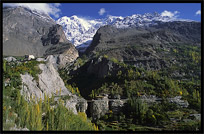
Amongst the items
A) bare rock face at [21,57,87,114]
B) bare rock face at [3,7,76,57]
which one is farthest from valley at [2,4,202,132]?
bare rock face at [3,7,76,57]

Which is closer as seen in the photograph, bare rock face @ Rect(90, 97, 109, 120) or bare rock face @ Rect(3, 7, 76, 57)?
bare rock face @ Rect(90, 97, 109, 120)

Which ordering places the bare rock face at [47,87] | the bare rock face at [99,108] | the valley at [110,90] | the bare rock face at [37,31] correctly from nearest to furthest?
the valley at [110,90], the bare rock face at [47,87], the bare rock face at [99,108], the bare rock face at [37,31]

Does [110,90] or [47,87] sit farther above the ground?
[47,87]

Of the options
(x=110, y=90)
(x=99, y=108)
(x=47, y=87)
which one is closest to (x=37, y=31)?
(x=110, y=90)

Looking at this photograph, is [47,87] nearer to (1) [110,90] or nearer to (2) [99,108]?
(2) [99,108]

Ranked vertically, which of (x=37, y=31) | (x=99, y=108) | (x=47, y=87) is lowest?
(x=99, y=108)

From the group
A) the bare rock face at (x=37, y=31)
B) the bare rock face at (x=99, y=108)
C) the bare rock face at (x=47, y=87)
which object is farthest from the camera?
the bare rock face at (x=37, y=31)

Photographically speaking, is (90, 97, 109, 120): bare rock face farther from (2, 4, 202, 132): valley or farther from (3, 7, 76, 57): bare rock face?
(3, 7, 76, 57): bare rock face

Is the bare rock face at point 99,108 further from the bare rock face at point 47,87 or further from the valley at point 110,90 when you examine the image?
the bare rock face at point 47,87

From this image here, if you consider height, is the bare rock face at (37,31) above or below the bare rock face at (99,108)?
above

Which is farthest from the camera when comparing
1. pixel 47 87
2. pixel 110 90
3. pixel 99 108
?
pixel 110 90

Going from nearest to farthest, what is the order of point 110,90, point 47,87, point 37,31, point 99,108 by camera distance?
point 47,87
point 99,108
point 110,90
point 37,31

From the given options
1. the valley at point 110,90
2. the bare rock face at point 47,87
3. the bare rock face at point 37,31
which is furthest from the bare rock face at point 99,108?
the bare rock face at point 37,31

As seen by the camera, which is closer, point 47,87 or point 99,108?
point 47,87
